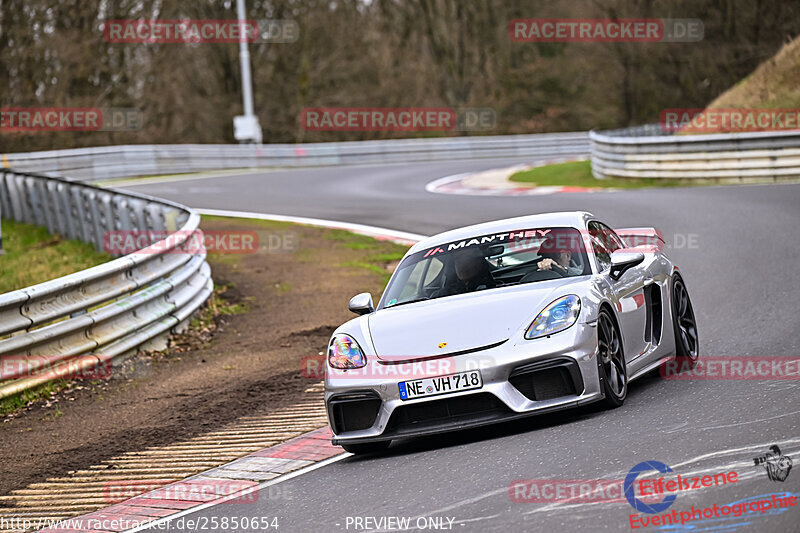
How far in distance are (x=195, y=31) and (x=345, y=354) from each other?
40.5 meters

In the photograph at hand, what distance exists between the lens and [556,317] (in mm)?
6828

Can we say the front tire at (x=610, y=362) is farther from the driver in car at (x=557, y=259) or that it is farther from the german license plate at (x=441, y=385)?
the german license plate at (x=441, y=385)

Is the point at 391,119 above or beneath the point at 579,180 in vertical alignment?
beneath

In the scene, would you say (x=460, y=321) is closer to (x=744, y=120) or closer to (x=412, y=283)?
(x=412, y=283)

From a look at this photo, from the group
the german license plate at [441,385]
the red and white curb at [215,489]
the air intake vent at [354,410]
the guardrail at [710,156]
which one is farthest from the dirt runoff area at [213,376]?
the guardrail at [710,156]

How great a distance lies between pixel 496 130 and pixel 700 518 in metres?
47.1

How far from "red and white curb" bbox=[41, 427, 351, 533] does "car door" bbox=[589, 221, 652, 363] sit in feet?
6.43

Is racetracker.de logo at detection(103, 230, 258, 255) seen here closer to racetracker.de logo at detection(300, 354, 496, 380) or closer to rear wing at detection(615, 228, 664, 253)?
rear wing at detection(615, 228, 664, 253)

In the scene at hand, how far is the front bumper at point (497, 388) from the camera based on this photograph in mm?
6516

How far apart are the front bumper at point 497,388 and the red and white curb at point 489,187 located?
16.5 metres

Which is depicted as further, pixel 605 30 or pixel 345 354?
Answer: pixel 605 30

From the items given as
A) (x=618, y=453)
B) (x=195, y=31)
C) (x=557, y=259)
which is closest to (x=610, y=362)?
(x=557, y=259)

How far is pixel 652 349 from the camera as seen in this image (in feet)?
25.9

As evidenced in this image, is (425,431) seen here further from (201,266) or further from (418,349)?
(201,266)
